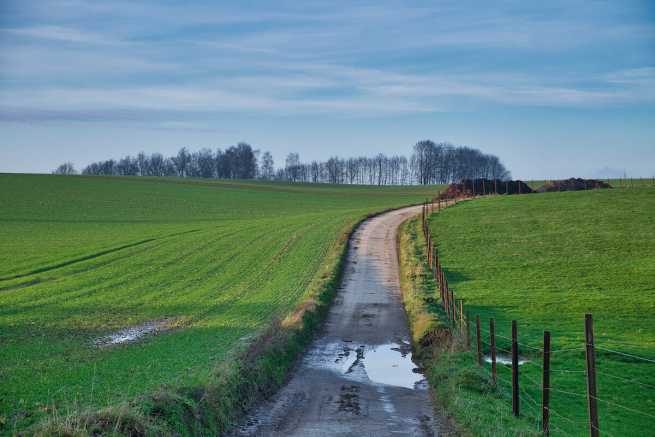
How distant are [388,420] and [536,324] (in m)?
A: 16.0

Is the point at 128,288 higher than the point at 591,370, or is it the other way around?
the point at 591,370

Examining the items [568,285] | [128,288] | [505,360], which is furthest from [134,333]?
[568,285]

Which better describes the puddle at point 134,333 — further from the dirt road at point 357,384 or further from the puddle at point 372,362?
the puddle at point 372,362

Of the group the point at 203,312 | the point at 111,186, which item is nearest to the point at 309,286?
the point at 203,312

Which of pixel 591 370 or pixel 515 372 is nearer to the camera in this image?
pixel 591 370

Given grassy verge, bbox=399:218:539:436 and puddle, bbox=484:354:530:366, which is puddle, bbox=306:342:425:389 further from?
puddle, bbox=484:354:530:366

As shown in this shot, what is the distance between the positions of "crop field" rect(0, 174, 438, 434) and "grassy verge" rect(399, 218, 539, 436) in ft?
19.3

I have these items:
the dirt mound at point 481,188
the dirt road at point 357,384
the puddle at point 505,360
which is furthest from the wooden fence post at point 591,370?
the dirt mound at point 481,188

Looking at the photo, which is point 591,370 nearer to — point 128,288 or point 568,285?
point 568,285

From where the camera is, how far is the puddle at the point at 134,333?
23.4 meters

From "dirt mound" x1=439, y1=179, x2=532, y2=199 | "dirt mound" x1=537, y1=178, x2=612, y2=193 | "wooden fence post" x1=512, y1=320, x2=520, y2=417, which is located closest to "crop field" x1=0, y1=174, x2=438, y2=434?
"wooden fence post" x1=512, y1=320, x2=520, y2=417

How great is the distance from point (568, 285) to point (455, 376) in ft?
72.4

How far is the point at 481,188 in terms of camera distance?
285 ft

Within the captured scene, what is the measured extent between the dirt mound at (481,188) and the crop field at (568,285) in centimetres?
1292
